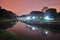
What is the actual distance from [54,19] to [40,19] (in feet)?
21.3

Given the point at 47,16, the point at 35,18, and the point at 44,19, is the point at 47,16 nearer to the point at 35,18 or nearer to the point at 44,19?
the point at 44,19

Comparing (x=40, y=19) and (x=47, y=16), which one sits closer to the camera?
(x=47, y=16)

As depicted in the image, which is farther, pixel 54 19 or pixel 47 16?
pixel 54 19

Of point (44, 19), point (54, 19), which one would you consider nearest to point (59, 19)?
point (54, 19)

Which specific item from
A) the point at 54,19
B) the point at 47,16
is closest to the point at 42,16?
the point at 47,16

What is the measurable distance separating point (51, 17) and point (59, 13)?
437 centimetres

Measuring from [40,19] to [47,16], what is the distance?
8040mm

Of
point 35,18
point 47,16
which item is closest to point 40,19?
point 35,18

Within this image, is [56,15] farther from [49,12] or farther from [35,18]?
[35,18]

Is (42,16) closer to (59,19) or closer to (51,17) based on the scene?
(51,17)

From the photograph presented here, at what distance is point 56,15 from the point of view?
70938 mm

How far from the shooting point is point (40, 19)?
76.3 m

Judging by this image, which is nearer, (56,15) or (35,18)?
(56,15)

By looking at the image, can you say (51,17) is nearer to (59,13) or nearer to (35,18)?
(59,13)
